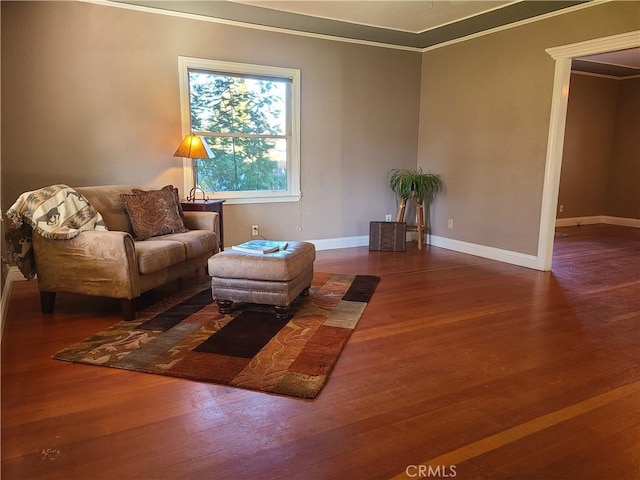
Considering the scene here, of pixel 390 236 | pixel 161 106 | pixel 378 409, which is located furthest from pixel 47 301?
pixel 390 236

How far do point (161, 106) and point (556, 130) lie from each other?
12.8 feet

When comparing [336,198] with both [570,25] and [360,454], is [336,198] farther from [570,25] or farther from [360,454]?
[360,454]

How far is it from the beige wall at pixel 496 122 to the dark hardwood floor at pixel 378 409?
5.92 feet

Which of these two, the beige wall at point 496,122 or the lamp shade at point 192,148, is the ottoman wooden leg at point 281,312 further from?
the beige wall at point 496,122

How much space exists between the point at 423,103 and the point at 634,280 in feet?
10.4

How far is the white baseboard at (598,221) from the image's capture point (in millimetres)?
7672

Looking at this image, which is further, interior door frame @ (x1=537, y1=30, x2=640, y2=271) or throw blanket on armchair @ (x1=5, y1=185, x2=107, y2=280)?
interior door frame @ (x1=537, y1=30, x2=640, y2=271)

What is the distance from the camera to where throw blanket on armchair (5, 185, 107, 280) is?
2.99 meters

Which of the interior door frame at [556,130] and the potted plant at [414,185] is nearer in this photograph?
the interior door frame at [556,130]

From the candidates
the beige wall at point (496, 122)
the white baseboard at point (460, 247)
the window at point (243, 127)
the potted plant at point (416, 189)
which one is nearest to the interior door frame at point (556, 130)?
the beige wall at point (496, 122)

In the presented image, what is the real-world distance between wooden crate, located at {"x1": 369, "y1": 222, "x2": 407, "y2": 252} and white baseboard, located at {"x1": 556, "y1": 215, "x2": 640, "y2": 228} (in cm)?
368

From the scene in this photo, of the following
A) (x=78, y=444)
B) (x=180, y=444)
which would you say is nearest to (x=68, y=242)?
(x=78, y=444)

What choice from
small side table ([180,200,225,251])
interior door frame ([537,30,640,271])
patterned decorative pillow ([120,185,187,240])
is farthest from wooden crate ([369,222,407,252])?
patterned decorative pillow ([120,185,187,240])

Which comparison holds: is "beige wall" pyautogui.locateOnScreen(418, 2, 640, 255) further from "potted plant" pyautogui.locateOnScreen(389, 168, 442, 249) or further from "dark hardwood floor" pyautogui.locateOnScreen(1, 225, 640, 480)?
"dark hardwood floor" pyautogui.locateOnScreen(1, 225, 640, 480)
